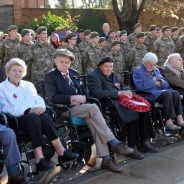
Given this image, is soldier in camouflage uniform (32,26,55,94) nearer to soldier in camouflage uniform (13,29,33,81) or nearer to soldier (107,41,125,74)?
soldier in camouflage uniform (13,29,33,81)

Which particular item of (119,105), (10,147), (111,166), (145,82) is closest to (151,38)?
(145,82)

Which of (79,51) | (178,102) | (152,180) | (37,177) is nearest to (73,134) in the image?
(37,177)

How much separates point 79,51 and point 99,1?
1046 inches

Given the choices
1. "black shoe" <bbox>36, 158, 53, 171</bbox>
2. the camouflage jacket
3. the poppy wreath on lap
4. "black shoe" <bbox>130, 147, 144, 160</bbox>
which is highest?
the camouflage jacket

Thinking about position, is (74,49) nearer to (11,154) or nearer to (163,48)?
(163,48)

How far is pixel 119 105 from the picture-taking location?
18.2 feet

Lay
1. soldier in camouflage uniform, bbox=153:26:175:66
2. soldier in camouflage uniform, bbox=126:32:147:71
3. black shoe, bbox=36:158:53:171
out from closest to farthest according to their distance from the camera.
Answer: black shoe, bbox=36:158:53:171, soldier in camouflage uniform, bbox=126:32:147:71, soldier in camouflage uniform, bbox=153:26:175:66

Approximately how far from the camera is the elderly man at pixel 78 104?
199 inches

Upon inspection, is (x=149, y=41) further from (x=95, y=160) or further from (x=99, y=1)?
(x=99, y=1)

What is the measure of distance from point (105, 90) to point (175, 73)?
67.8 inches

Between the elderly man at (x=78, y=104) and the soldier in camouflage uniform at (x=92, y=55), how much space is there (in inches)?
122

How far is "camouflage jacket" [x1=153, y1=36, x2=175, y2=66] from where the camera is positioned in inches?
388

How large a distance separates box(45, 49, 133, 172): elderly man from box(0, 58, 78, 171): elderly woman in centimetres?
32

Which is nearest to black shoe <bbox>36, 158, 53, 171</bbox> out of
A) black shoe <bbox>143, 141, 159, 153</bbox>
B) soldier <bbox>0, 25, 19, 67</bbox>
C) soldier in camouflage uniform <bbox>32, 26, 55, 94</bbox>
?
black shoe <bbox>143, 141, 159, 153</bbox>
